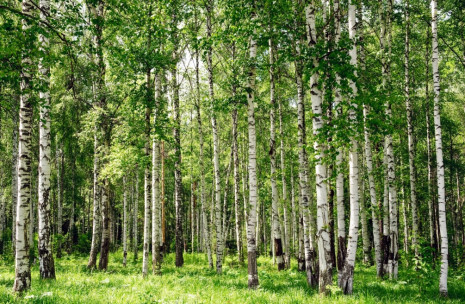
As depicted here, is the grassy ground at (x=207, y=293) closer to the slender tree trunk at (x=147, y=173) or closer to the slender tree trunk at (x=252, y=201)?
the slender tree trunk at (x=252, y=201)

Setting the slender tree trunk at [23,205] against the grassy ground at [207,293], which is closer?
the grassy ground at [207,293]

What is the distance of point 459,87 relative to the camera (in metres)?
23.9

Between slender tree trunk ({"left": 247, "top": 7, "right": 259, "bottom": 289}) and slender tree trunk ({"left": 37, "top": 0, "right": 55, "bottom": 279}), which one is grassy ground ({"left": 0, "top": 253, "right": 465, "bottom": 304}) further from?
slender tree trunk ({"left": 37, "top": 0, "right": 55, "bottom": 279})

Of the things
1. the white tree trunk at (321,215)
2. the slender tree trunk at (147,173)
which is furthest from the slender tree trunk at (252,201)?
the slender tree trunk at (147,173)

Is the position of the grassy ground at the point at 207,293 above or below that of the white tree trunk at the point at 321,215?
below

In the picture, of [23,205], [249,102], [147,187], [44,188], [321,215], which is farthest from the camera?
[147,187]

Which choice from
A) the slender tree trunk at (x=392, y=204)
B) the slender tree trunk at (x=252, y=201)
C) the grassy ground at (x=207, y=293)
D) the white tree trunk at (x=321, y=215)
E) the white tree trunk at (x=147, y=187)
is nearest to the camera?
the grassy ground at (x=207, y=293)

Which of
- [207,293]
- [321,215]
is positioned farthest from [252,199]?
[207,293]

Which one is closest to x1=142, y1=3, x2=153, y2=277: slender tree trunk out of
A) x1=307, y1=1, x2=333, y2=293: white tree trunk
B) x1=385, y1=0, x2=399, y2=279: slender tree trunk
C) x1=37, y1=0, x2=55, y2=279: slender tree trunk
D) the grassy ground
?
the grassy ground

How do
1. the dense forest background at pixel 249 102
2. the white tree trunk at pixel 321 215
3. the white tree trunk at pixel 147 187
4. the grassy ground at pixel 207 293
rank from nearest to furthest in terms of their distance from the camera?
the grassy ground at pixel 207 293
the dense forest background at pixel 249 102
the white tree trunk at pixel 321 215
the white tree trunk at pixel 147 187

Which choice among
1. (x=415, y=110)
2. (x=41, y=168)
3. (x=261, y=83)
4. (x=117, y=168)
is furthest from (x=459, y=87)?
(x=41, y=168)

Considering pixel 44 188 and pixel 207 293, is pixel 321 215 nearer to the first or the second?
pixel 207 293

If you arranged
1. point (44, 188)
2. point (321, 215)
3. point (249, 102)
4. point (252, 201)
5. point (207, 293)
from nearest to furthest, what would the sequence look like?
point (321, 215), point (207, 293), point (44, 188), point (252, 201), point (249, 102)

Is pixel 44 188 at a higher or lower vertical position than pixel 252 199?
higher
